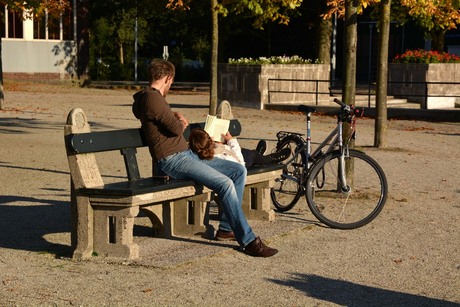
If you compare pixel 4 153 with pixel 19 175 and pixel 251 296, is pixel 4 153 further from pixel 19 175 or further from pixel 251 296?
pixel 251 296

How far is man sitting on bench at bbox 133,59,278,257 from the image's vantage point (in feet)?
28.6

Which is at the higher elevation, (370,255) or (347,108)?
(347,108)

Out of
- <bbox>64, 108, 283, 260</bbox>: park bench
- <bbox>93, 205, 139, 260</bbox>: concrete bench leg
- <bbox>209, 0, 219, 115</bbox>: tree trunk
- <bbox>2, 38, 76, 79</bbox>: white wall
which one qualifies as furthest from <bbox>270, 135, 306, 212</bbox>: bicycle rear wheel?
<bbox>2, 38, 76, 79</bbox>: white wall

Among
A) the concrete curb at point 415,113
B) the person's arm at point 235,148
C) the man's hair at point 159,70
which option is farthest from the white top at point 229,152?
the concrete curb at point 415,113

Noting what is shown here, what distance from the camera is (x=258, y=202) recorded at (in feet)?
33.9

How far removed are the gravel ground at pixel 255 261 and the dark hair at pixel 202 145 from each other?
2.41 ft

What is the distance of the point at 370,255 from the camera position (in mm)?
8773

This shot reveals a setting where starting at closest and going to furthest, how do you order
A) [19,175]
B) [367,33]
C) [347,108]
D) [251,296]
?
[251,296]
[347,108]
[19,175]
[367,33]

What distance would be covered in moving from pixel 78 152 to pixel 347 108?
124 inches

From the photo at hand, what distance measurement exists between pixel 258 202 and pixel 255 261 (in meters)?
1.91

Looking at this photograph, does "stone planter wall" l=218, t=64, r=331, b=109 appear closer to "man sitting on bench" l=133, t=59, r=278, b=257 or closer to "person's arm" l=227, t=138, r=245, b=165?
"person's arm" l=227, t=138, r=245, b=165

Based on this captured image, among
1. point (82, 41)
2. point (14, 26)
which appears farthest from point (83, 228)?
Answer: point (82, 41)

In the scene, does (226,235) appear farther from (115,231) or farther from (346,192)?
(346,192)

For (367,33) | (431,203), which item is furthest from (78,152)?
(367,33)
